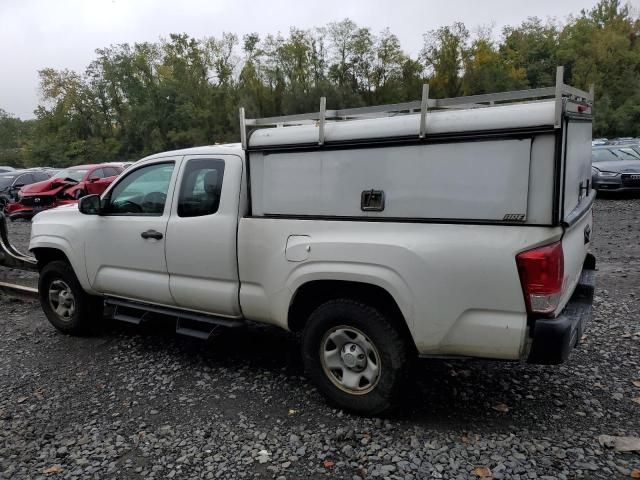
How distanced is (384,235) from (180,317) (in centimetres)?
214

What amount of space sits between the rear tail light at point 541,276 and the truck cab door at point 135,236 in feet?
9.47

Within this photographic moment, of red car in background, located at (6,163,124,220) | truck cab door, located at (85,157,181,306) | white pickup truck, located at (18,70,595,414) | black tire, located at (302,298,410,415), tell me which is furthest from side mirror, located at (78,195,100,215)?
red car in background, located at (6,163,124,220)

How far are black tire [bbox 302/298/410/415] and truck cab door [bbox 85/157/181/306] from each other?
1.52 metres

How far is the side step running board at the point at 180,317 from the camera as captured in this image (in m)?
4.44

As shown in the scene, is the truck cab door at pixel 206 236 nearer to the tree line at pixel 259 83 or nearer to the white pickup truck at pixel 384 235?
the white pickup truck at pixel 384 235

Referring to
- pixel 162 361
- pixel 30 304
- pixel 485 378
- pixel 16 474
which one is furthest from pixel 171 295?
pixel 30 304

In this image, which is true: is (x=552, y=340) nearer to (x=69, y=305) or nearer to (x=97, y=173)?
(x=69, y=305)

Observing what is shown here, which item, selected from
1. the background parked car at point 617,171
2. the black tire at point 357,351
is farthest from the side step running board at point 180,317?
the background parked car at point 617,171

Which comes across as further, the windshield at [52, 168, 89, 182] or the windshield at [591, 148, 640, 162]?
the windshield at [591, 148, 640, 162]

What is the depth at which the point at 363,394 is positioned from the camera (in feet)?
12.1

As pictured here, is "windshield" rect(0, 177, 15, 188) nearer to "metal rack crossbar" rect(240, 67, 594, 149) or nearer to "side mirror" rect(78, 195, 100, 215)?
"side mirror" rect(78, 195, 100, 215)

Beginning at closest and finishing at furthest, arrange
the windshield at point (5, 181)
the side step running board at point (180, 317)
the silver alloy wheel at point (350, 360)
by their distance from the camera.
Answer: the silver alloy wheel at point (350, 360)
the side step running board at point (180, 317)
the windshield at point (5, 181)

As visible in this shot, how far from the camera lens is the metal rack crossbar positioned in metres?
3.11

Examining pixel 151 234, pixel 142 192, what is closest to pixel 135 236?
pixel 151 234
